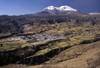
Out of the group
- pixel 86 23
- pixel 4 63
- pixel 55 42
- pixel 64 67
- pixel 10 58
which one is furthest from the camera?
pixel 86 23

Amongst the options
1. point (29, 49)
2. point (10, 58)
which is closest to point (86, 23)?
point (29, 49)

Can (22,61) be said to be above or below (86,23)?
below

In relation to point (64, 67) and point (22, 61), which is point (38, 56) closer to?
point (22, 61)

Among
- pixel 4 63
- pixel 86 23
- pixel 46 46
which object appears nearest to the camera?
pixel 4 63

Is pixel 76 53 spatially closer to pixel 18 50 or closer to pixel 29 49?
pixel 29 49

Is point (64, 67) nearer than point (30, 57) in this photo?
Yes

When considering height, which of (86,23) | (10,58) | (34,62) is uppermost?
(86,23)

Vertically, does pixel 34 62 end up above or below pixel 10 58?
below

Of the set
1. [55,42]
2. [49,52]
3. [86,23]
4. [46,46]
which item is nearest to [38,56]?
[49,52]

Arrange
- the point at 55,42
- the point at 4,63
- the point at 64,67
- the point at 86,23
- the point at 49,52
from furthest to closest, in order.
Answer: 1. the point at 86,23
2. the point at 55,42
3. the point at 49,52
4. the point at 4,63
5. the point at 64,67
